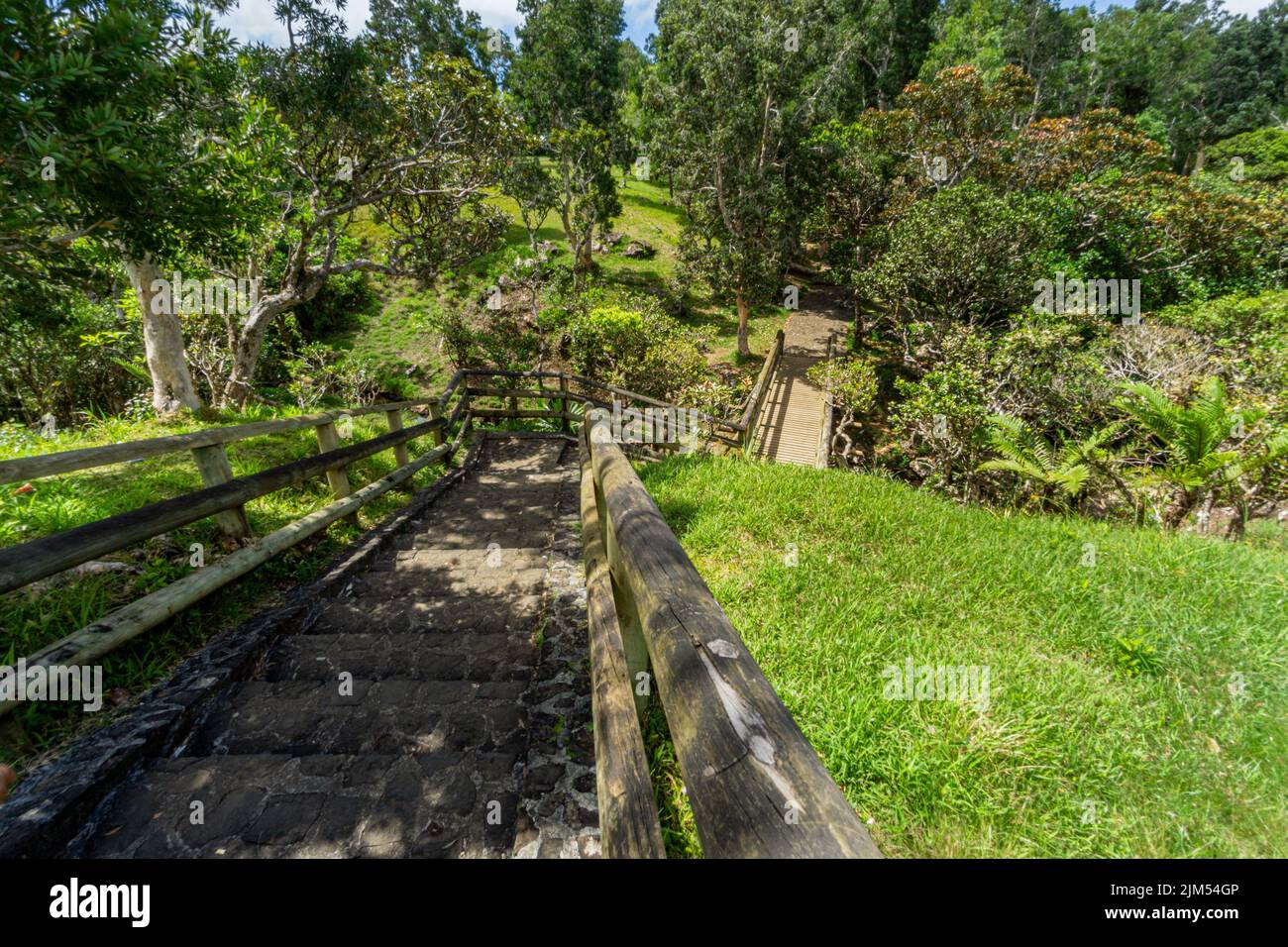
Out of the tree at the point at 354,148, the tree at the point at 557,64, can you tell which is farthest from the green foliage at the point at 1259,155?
the tree at the point at 354,148

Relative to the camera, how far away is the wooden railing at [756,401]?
9.55 m

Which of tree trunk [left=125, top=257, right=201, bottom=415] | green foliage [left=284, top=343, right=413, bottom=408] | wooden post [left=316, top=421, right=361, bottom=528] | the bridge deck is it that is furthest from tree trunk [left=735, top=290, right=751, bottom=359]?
the bridge deck

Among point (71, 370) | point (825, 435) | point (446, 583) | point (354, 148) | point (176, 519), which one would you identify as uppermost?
point (354, 148)

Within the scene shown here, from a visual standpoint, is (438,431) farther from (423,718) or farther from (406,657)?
(423,718)

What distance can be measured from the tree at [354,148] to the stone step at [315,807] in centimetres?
768

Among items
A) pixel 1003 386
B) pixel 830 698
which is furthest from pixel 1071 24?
pixel 830 698

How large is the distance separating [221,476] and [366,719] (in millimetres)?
2147

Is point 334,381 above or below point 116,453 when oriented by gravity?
above

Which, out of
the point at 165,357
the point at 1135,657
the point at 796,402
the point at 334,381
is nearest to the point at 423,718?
the point at 1135,657

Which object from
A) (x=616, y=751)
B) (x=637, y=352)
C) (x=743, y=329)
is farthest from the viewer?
(x=743, y=329)

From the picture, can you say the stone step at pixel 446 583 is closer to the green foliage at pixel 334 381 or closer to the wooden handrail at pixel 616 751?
the wooden handrail at pixel 616 751

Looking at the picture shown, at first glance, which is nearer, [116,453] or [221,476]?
[116,453]

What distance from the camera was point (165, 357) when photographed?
22.3 ft
